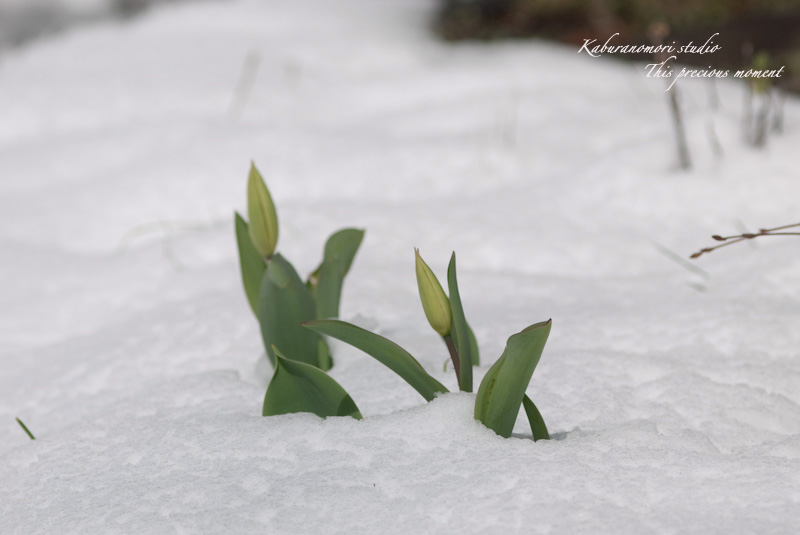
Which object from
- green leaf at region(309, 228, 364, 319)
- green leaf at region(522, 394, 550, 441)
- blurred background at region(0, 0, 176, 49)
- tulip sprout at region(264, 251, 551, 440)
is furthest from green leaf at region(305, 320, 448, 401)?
blurred background at region(0, 0, 176, 49)

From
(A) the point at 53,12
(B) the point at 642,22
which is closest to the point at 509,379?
(B) the point at 642,22

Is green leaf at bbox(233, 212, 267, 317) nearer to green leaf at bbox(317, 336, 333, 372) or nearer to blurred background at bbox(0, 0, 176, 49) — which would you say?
green leaf at bbox(317, 336, 333, 372)

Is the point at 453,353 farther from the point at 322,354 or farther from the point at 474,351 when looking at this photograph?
the point at 322,354

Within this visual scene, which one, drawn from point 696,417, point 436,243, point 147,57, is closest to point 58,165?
point 147,57

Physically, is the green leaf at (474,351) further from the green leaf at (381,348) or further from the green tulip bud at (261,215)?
the green tulip bud at (261,215)

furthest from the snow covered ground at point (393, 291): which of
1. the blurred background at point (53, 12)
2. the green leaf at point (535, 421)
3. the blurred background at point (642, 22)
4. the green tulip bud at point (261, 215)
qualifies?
the blurred background at point (53, 12)

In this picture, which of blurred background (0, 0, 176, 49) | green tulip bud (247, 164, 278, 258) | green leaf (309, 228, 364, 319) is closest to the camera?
green tulip bud (247, 164, 278, 258)
